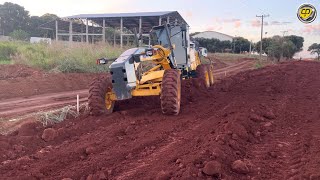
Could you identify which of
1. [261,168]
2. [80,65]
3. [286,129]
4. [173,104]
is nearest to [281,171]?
[261,168]

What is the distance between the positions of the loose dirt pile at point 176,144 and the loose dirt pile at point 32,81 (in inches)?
272

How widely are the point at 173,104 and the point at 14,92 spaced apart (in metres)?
8.89

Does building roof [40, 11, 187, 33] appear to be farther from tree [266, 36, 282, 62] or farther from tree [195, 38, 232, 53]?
tree [195, 38, 232, 53]

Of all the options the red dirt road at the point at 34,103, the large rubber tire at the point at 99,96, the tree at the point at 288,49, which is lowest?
the red dirt road at the point at 34,103

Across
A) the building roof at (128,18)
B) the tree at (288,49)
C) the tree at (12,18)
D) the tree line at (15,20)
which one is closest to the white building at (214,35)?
the tree line at (15,20)

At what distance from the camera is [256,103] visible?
10.8 m

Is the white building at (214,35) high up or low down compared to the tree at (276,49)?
up

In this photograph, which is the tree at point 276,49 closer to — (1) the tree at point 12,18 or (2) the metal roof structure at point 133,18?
(2) the metal roof structure at point 133,18

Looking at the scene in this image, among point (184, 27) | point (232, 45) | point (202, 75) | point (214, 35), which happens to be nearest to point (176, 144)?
point (184, 27)

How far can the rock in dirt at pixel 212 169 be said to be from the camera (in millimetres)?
4973

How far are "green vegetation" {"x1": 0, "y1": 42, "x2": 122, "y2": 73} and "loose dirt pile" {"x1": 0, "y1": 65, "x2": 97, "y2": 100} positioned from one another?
118 cm

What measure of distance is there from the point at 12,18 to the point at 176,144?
2856 inches

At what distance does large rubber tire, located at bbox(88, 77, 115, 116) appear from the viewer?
9438 millimetres

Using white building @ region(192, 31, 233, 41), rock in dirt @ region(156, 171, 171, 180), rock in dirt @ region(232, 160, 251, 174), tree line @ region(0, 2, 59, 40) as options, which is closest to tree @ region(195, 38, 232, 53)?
white building @ region(192, 31, 233, 41)
